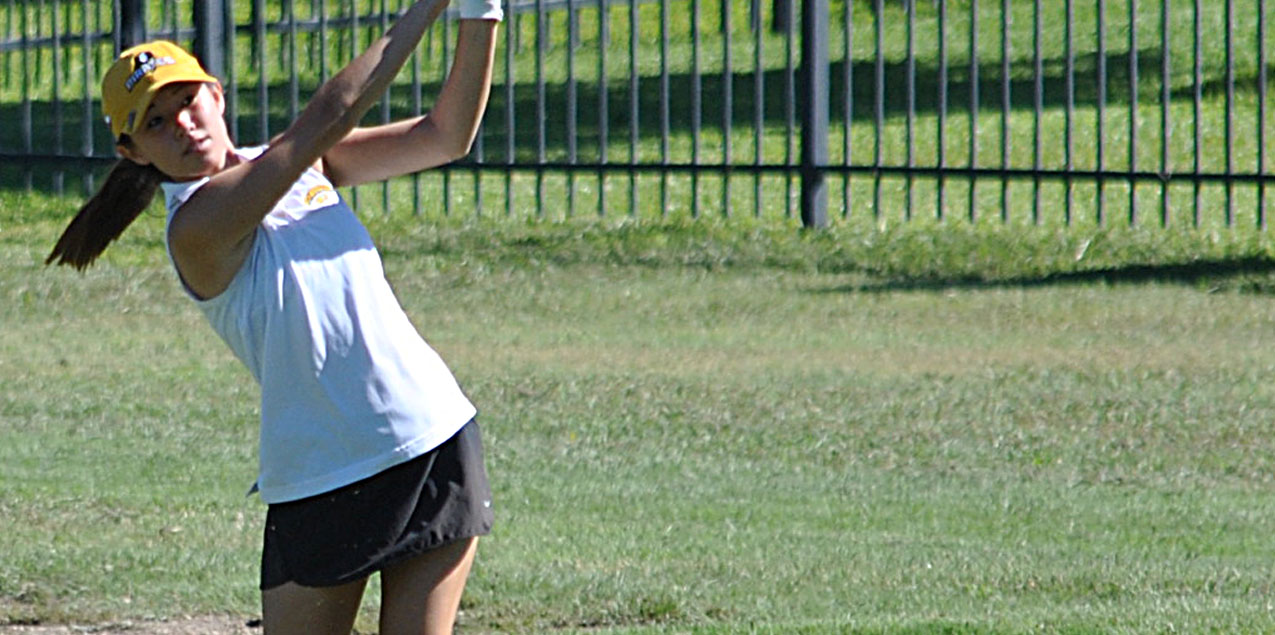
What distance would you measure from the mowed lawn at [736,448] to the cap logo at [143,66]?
239 centimetres

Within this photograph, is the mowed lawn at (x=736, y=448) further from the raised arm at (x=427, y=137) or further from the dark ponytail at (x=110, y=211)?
the dark ponytail at (x=110, y=211)

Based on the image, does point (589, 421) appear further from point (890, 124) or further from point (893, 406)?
point (890, 124)

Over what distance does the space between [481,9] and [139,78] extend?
0.60 metres

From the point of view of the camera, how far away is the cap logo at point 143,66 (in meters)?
3.94

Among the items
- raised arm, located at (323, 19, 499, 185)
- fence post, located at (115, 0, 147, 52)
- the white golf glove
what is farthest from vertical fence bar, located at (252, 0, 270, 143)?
the white golf glove

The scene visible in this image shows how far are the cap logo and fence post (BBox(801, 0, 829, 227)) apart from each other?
10.1 meters

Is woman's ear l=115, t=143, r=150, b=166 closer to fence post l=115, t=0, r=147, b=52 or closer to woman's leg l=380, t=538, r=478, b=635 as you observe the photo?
woman's leg l=380, t=538, r=478, b=635

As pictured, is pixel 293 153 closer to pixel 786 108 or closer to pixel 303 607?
pixel 303 607

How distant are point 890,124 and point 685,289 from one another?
316 inches

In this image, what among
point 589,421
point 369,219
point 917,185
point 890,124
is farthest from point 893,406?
point 890,124

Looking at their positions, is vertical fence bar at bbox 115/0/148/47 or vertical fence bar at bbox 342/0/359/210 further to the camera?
vertical fence bar at bbox 115/0/148/47

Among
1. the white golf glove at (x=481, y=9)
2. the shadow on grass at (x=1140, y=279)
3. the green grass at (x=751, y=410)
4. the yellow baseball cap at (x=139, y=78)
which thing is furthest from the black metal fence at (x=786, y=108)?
the yellow baseball cap at (x=139, y=78)

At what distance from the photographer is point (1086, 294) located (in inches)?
469

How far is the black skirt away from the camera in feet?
13.1
